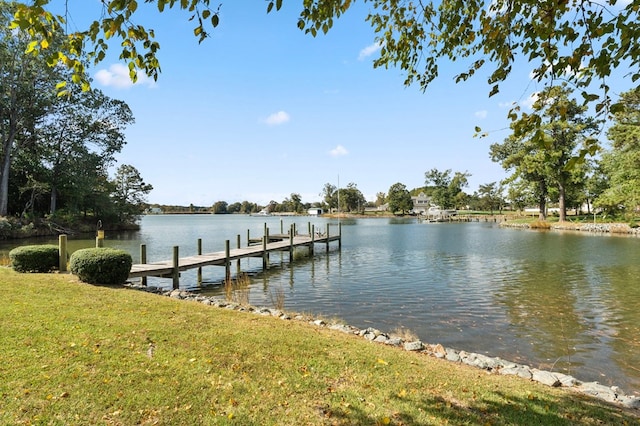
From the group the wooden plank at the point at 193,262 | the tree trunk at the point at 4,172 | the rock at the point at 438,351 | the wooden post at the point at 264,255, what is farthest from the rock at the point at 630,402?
the tree trunk at the point at 4,172

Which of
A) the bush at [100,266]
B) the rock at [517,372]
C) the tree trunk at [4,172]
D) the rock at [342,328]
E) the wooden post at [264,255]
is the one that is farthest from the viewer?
the tree trunk at [4,172]

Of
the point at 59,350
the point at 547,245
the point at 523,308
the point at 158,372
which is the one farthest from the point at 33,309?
the point at 547,245

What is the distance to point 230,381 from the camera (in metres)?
4.95

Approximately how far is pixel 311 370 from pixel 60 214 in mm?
45561

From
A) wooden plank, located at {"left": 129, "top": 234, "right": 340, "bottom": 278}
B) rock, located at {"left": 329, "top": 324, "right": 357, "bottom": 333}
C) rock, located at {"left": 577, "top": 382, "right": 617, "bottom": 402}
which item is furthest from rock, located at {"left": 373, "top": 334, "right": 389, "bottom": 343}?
wooden plank, located at {"left": 129, "top": 234, "right": 340, "bottom": 278}

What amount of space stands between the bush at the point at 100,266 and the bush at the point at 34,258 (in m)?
1.98

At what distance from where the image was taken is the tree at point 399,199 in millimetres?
119188

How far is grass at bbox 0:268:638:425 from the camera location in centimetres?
419

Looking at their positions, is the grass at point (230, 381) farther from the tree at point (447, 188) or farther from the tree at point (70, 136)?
the tree at point (447, 188)

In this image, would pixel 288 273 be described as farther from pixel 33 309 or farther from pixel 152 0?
pixel 152 0

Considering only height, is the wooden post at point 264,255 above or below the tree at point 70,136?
below

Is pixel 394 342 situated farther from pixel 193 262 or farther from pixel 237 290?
pixel 193 262

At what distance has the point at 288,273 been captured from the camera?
20.9m

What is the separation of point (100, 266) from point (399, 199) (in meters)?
113
